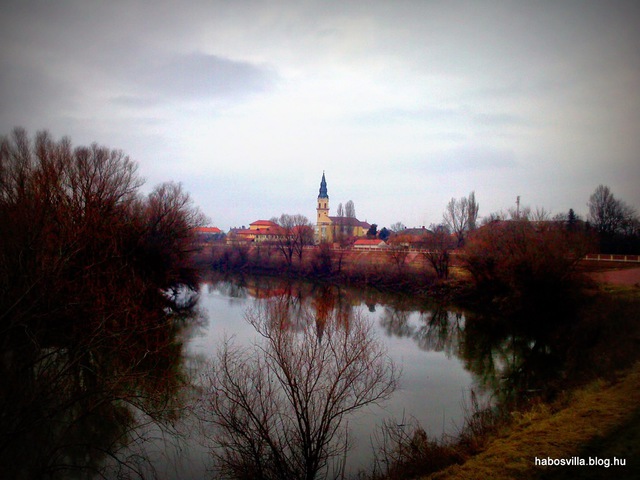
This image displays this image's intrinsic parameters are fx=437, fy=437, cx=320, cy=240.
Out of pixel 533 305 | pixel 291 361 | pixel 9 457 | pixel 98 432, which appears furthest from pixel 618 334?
pixel 9 457

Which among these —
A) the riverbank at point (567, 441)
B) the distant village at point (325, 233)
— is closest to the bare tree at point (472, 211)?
the distant village at point (325, 233)

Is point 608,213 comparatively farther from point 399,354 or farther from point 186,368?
point 186,368

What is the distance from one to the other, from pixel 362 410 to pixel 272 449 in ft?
11.1

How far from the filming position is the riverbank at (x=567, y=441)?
536 cm

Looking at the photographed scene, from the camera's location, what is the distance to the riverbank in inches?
211

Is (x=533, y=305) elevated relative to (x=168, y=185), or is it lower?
lower

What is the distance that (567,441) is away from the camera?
20.2ft

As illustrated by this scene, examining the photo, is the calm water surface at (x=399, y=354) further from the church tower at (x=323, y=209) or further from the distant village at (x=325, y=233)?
the church tower at (x=323, y=209)

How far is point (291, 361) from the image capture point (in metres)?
6.77

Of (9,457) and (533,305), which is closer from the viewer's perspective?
(9,457)

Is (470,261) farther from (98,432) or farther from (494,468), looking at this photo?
(98,432)

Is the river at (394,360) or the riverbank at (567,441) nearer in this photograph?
the riverbank at (567,441)

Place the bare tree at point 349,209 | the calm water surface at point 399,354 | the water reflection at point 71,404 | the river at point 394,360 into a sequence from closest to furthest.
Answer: the water reflection at point 71,404 < the river at point 394,360 < the calm water surface at point 399,354 < the bare tree at point 349,209

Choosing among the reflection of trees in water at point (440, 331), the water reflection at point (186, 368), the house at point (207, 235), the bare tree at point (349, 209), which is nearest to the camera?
the water reflection at point (186, 368)
